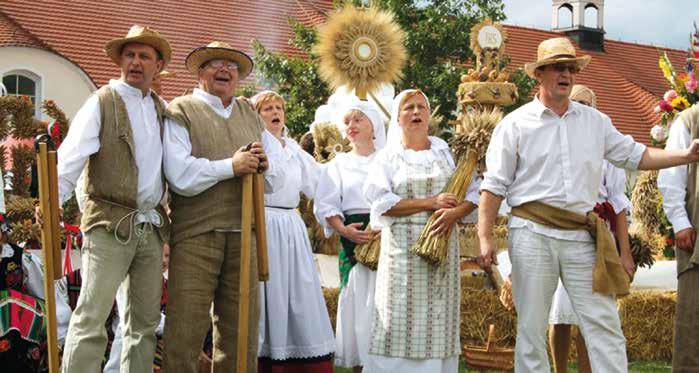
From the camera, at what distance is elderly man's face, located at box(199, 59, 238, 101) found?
246 inches

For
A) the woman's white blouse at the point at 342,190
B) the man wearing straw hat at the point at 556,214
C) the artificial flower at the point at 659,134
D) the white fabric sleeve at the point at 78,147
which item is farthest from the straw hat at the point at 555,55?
the artificial flower at the point at 659,134

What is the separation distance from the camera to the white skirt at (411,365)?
6.60 metres

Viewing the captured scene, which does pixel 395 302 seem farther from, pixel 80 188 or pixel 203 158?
pixel 80 188

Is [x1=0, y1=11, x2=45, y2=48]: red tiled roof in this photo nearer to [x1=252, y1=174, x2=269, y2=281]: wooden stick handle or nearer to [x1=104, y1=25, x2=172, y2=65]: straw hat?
[x1=104, y1=25, x2=172, y2=65]: straw hat

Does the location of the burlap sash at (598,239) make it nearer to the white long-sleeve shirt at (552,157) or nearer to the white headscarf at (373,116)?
the white long-sleeve shirt at (552,157)

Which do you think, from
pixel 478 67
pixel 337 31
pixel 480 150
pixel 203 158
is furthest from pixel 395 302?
pixel 478 67

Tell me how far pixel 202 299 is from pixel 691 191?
3016mm

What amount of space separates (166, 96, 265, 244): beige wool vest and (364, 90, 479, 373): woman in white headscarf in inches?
41.3

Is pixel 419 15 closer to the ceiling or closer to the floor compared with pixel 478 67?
closer to the ceiling

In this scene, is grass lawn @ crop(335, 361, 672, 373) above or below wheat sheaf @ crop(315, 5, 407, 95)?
below

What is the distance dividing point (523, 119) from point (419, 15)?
49.7 ft

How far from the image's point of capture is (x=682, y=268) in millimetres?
6676

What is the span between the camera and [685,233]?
661 centimetres

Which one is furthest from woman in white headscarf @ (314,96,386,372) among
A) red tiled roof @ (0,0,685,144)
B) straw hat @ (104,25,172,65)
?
red tiled roof @ (0,0,685,144)
